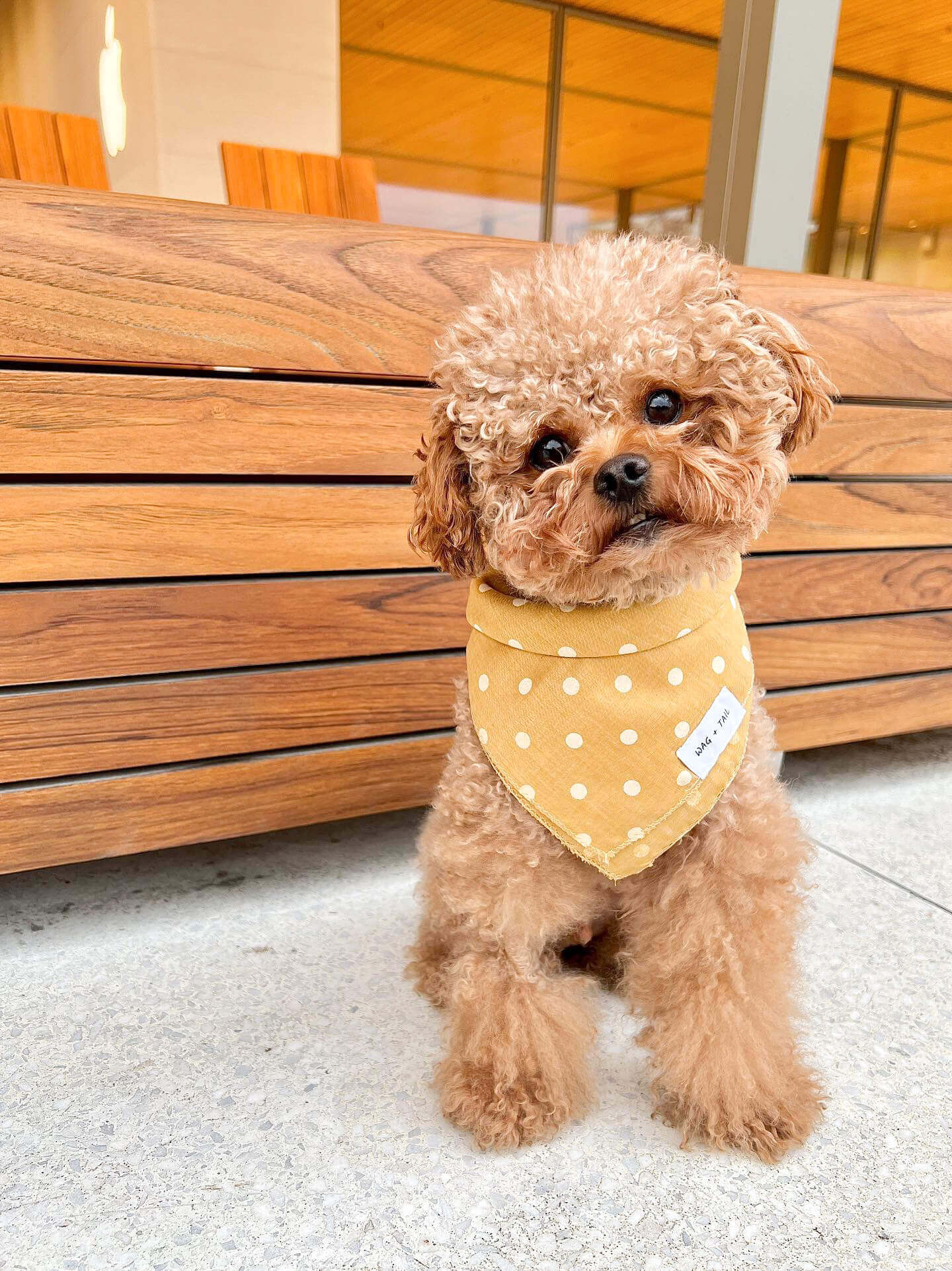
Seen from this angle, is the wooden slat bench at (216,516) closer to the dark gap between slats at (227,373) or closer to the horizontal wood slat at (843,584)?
the dark gap between slats at (227,373)

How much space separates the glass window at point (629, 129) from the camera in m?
6.33

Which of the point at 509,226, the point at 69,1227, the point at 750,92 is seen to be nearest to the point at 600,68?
the point at 509,226

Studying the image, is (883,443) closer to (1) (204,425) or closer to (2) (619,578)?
(2) (619,578)

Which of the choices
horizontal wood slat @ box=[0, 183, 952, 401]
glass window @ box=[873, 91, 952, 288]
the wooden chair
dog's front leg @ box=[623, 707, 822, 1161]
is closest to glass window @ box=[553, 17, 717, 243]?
glass window @ box=[873, 91, 952, 288]

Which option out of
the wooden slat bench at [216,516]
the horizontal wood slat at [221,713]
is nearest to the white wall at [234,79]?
the wooden slat bench at [216,516]

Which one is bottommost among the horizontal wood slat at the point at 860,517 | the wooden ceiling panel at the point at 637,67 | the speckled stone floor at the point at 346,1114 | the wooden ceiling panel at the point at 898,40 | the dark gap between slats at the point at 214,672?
the speckled stone floor at the point at 346,1114

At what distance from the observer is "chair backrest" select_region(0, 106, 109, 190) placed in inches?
90.0

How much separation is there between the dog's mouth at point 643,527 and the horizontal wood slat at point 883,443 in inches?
41.8

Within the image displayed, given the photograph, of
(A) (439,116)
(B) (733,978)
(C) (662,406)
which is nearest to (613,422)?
(C) (662,406)

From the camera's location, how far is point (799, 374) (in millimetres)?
1031

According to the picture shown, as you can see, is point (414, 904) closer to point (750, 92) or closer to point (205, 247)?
point (205, 247)

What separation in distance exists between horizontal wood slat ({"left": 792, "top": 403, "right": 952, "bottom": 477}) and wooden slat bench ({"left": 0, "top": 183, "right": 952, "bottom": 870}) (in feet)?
0.50

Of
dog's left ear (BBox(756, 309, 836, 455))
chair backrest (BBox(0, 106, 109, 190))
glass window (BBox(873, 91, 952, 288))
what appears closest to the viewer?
dog's left ear (BBox(756, 309, 836, 455))

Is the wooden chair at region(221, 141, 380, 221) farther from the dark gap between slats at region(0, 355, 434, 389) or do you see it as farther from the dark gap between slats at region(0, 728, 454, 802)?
the dark gap between slats at region(0, 728, 454, 802)
